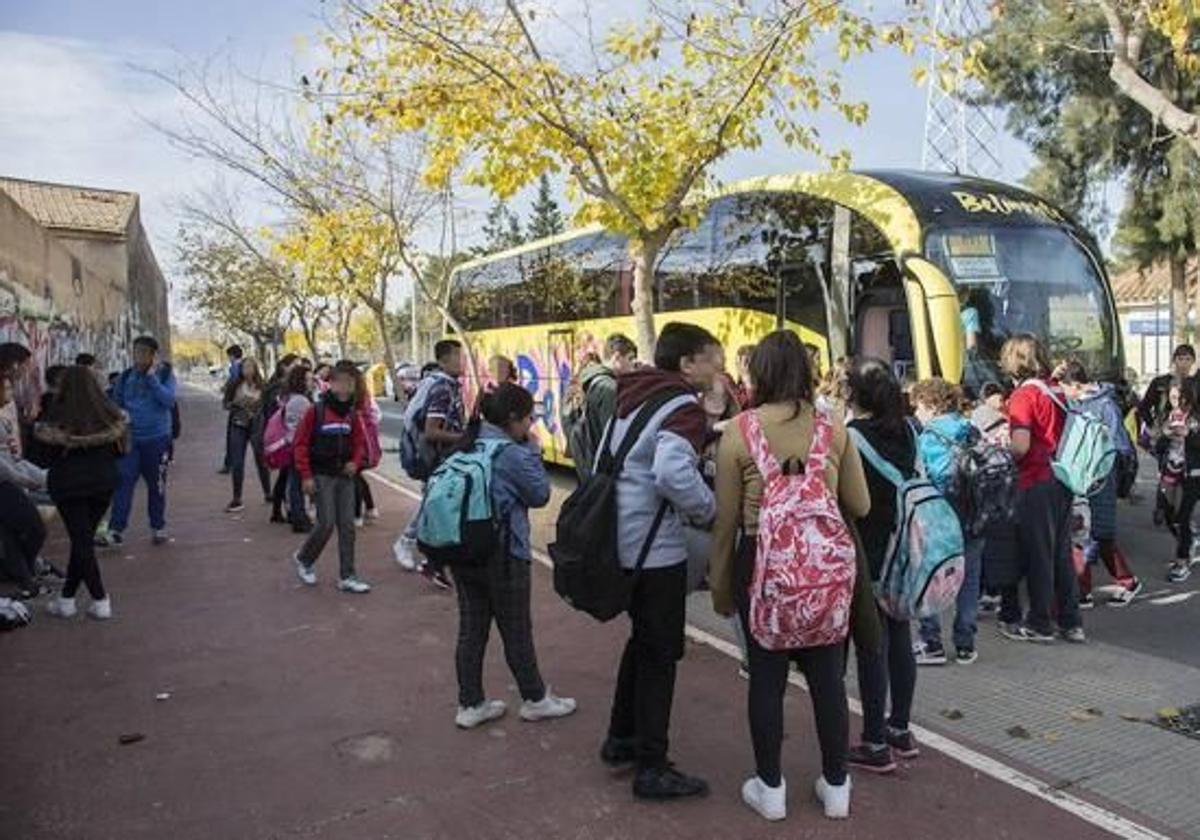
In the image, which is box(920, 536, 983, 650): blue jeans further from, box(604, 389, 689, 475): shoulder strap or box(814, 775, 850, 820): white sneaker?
box(604, 389, 689, 475): shoulder strap

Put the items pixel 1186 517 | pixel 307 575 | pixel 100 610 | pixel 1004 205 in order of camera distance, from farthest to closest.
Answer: pixel 1004 205 < pixel 1186 517 < pixel 307 575 < pixel 100 610

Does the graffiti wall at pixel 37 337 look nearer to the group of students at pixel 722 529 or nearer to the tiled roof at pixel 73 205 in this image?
the group of students at pixel 722 529

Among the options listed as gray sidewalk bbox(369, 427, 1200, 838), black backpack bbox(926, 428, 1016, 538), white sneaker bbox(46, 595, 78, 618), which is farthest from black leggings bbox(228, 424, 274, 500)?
black backpack bbox(926, 428, 1016, 538)

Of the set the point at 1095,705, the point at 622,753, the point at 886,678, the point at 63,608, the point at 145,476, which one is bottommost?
the point at 1095,705

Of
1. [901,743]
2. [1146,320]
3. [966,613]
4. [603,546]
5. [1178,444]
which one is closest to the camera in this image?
[603,546]

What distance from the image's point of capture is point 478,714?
4.61 meters

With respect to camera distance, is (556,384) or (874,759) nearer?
(874,759)

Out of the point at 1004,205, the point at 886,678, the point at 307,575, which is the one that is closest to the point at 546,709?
the point at 886,678

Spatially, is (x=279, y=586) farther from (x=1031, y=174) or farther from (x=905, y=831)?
(x=1031, y=174)

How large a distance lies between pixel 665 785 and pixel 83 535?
4.37m

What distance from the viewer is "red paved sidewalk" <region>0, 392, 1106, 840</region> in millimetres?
3713

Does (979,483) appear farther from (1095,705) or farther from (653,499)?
(653,499)

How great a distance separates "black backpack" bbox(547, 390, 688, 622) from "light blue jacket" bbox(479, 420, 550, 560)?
62 centimetres

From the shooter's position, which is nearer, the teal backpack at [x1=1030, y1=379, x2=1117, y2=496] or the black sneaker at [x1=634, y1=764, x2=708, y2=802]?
the black sneaker at [x1=634, y1=764, x2=708, y2=802]
